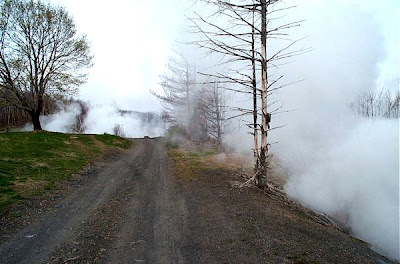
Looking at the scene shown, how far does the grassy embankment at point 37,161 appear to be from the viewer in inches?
286

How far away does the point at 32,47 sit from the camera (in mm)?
18000

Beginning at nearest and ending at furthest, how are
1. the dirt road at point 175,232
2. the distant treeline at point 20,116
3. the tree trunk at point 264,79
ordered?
the dirt road at point 175,232 < the tree trunk at point 264,79 < the distant treeline at point 20,116

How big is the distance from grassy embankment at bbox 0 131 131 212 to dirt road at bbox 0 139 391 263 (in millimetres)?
1000

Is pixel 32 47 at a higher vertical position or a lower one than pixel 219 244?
higher

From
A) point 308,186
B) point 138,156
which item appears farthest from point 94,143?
point 308,186

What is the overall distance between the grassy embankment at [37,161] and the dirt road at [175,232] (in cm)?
100

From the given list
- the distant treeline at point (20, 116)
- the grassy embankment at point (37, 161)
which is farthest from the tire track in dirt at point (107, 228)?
the distant treeline at point (20, 116)

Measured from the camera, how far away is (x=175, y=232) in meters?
5.05

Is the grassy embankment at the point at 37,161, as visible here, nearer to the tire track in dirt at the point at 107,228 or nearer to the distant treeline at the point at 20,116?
the tire track in dirt at the point at 107,228

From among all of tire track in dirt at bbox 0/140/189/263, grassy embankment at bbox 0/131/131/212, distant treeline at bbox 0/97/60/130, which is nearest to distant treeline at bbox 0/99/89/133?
distant treeline at bbox 0/97/60/130

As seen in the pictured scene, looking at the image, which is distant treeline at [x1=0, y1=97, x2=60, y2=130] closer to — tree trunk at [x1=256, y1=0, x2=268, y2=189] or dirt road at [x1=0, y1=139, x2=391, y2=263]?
dirt road at [x1=0, y1=139, x2=391, y2=263]

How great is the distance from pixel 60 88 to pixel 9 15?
16.8ft

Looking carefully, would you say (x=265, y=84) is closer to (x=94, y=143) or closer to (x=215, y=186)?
(x=215, y=186)

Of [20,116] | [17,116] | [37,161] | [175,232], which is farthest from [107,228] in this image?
[17,116]
